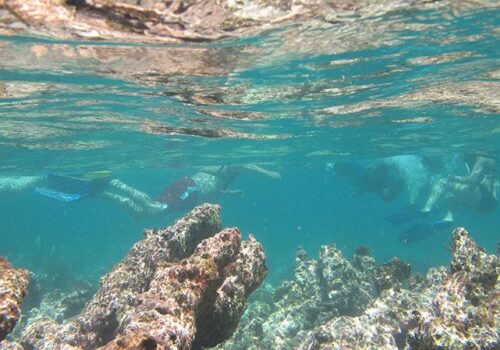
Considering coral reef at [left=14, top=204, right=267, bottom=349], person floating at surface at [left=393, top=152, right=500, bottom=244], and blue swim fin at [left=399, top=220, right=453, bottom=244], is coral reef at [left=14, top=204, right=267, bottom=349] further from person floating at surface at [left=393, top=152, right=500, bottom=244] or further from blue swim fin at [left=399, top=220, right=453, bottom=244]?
person floating at surface at [left=393, top=152, right=500, bottom=244]

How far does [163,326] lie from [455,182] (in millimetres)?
30578

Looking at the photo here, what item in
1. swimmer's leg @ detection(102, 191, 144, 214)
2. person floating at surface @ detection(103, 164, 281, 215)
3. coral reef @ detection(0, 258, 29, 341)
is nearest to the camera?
coral reef @ detection(0, 258, 29, 341)

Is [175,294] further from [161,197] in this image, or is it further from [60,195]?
[161,197]

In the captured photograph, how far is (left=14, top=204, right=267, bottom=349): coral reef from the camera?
404 cm

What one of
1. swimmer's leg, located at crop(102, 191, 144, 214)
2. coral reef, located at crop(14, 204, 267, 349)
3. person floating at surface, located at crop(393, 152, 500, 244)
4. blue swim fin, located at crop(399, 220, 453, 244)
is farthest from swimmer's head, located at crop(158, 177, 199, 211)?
coral reef, located at crop(14, 204, 267, 349)

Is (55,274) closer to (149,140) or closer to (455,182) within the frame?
(149,140)

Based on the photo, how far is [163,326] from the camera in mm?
3959

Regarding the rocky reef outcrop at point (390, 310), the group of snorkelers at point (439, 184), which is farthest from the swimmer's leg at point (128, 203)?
the group of snorkelers at point (439, 184)

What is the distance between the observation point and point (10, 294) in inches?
161

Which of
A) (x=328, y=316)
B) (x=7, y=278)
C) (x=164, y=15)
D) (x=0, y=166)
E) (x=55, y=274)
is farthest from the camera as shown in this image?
(x=0, y=166)

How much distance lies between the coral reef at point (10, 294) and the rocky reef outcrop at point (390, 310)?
17.6 feet

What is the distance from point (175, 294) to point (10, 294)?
68.7 inches

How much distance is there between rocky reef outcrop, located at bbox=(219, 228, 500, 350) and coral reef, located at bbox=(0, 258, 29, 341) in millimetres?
5377

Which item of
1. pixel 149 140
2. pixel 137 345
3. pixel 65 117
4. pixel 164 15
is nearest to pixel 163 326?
pixel 137 345
